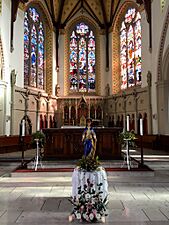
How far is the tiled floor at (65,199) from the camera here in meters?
4.18

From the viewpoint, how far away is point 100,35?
20891mm

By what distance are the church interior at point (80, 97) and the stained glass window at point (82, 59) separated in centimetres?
8

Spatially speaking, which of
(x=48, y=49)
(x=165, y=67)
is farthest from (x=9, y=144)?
(x=48, y=49)

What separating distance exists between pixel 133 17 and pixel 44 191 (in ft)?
51.0

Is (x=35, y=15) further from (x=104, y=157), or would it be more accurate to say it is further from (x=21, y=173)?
(x=21, y=173)

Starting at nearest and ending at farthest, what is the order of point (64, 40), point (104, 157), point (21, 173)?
point (21, 173) < point (104, 157) < point (64, 40)

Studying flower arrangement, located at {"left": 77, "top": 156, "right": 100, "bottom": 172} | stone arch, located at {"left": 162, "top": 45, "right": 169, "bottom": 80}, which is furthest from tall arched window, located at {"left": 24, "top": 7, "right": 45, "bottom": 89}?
flower arrangement, located at {"left": 77, "top": 156, "right": 100, "bottom": 172}

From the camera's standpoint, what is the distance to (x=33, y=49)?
60.9ft

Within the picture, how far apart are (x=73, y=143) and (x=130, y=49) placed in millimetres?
10852

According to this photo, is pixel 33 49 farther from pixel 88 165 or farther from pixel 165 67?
pixel 88 165

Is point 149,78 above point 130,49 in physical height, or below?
below

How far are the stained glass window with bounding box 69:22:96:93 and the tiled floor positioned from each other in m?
13.2

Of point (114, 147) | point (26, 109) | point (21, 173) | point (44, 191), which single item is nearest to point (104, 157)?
point (114, 147)

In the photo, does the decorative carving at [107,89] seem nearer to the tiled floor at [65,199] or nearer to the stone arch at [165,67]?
the stone arch at [165,67]
